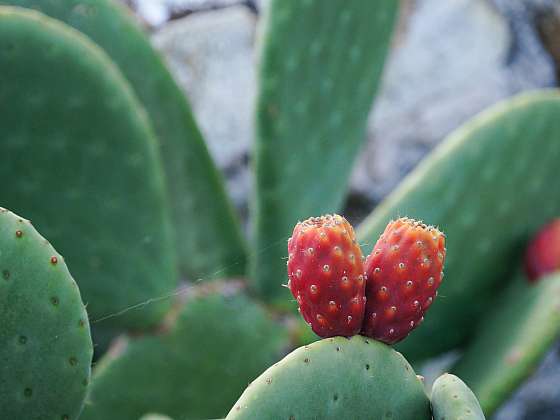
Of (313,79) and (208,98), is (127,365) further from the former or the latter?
(208,98)

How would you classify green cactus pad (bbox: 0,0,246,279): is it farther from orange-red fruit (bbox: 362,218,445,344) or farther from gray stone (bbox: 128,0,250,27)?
gray stone (bbox: 128,0,250,27)

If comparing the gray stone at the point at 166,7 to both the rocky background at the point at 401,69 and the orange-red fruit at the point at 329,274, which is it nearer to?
the rocky background at the point at 401,69

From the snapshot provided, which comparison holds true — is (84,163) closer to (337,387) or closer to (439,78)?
(337,387)

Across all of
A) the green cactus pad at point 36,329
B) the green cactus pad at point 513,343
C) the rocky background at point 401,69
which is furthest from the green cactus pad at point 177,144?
the rocky background at point 401,69

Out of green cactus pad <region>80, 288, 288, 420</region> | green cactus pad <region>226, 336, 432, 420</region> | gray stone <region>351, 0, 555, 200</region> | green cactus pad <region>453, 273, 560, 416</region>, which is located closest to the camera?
green cactus pad <region>226, 336, 432, 420</region>

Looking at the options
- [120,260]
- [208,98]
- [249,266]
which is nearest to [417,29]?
[208,98]

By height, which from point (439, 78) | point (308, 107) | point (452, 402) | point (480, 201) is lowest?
point (439, 78)

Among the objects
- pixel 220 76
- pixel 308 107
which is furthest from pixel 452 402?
pixel 220 76

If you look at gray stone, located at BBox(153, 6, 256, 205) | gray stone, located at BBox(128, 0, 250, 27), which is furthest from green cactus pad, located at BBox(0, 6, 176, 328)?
gray stone, located at BBox(128, 0, 250, 27)
